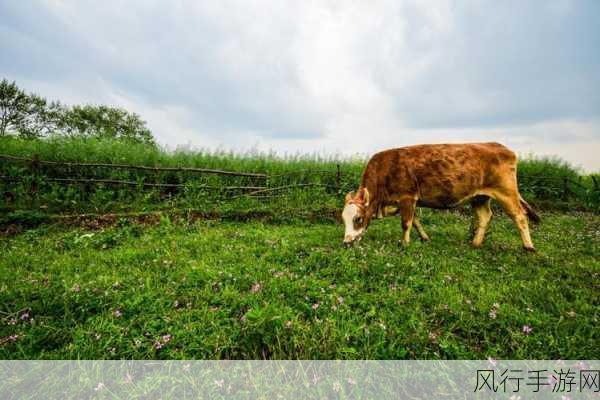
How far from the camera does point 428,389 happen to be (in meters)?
1.79

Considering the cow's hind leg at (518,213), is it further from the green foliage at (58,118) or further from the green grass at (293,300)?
the green foliage at (58,118)

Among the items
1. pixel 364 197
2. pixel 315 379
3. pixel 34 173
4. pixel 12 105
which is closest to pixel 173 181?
pixel 34 173

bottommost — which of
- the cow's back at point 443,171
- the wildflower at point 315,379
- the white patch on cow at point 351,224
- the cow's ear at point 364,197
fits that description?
the wildflower at point 315,379

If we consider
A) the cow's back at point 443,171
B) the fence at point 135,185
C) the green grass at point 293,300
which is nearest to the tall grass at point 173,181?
the fence at point 135,185

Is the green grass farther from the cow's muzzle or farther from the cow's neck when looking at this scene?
the cow's neck

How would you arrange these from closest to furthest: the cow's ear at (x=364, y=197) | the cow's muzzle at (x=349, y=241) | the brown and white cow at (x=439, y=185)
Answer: the cow's muzzle at (x=349, y=241), the brown and white cow at (x=439, y=185), the cow's ear at (x=364, y=197)

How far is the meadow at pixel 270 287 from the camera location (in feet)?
7.26

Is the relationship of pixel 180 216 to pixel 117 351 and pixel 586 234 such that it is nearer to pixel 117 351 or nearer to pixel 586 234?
pixel 117 351

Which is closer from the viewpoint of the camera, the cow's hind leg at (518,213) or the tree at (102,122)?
the cow's hind leg at (518,213)

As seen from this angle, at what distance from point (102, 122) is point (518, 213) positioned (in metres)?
49.3

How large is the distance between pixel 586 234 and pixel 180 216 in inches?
412

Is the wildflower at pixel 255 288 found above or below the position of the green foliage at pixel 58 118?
below

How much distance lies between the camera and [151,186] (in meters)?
9.08

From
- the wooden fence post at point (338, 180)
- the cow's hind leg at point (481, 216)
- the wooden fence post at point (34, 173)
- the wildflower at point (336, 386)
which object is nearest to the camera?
the wildflower at point (336, 386)
